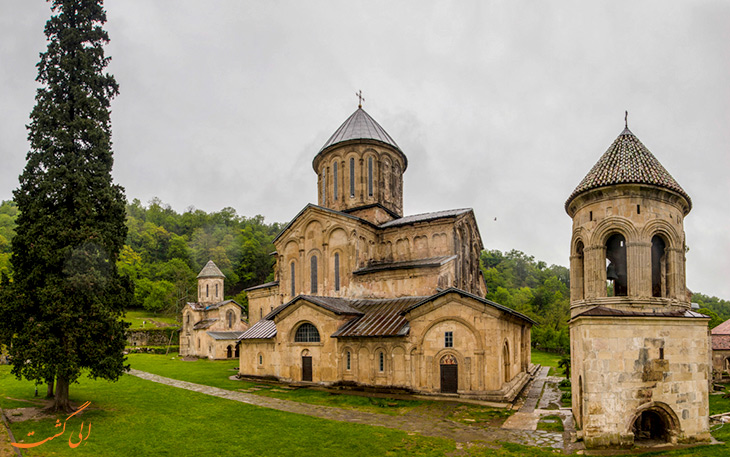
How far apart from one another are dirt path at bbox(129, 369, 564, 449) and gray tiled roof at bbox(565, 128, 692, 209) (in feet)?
21.3

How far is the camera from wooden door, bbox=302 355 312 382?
66.5 ft

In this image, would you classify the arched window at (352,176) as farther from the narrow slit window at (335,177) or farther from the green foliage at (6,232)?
the green foliage at (6,232)

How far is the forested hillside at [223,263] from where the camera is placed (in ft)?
194

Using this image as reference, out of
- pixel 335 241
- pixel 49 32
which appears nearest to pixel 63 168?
pixel 49 32

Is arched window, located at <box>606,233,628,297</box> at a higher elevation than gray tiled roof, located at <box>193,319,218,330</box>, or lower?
higher

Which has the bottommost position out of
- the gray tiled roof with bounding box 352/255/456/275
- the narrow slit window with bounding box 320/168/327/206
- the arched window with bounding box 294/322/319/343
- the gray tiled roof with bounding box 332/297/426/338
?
the arched window with bounding box 294/322/319/343

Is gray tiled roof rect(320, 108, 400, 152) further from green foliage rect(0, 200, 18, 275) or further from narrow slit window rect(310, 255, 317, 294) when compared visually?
green foliage rect(0, 200, 18, 275)

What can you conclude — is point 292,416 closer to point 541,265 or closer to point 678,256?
point 678,256

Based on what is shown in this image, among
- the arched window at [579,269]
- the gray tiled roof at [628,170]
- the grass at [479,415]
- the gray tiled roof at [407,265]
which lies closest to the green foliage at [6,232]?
the gray tiled roof at [407,265]

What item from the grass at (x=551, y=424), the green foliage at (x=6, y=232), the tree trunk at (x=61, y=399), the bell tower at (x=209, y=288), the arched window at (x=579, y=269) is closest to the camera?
the arched window at (x=579, y=269)

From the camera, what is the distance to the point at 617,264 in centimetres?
1178

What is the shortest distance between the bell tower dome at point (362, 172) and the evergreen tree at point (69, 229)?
44.7ft

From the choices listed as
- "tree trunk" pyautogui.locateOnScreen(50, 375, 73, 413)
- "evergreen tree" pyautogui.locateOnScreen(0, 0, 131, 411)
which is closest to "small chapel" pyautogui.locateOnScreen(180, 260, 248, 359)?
"tree trunk" pyautogui.locateOnScreen(50, 375, 73, 413)

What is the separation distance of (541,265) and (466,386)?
273ft
